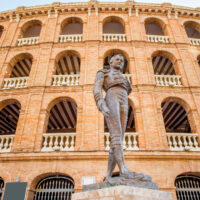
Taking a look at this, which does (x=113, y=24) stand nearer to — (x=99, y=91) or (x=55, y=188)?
(x=55, y=188)

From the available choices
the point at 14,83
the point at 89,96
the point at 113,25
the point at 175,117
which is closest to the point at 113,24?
the point at 113,25

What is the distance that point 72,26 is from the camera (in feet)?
45.3

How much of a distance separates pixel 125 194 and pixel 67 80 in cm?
850

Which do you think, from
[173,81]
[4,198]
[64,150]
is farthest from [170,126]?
[4,198]

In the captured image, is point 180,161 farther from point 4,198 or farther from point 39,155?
point 4,198

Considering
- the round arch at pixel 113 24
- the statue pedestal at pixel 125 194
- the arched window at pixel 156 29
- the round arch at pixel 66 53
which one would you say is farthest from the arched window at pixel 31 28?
the statue pedestal at pixel 125 194

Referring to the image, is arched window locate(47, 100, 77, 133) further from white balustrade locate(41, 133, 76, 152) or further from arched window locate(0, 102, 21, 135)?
white balustrade locate(41, 133, 76, 152)

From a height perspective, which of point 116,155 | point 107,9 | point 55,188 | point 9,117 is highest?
point 107,9

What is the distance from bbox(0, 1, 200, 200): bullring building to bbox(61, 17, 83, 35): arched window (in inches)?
3.0

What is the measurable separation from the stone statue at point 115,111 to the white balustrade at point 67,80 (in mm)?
6463

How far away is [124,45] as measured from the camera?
11336mm

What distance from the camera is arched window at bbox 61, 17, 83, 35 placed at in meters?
13.1

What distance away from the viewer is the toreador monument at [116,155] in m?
2.41

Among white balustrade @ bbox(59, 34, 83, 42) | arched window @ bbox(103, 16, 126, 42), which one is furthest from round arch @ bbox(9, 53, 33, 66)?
arched window @ bbox(103, 16, 126, 42)
